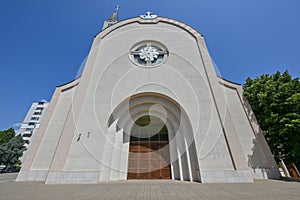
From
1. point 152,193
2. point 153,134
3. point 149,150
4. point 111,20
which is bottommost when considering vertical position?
point 152,193

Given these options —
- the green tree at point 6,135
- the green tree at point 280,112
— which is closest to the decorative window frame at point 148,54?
the green tree at point 280,112

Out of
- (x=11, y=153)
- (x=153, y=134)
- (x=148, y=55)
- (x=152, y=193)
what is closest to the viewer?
(x=152, y=193)

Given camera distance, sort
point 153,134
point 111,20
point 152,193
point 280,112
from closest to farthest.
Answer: point 152,193 → point 280,112 → point 153,134 → point 111,20

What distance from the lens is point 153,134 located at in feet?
43.1

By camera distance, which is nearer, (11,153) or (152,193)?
(152,193)

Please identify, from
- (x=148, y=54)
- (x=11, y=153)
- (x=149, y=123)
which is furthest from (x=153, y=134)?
(x=11, y=153)

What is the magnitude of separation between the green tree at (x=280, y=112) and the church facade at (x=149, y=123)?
763mm

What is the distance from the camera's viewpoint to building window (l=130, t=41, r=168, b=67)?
13.9 m

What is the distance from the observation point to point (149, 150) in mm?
12570

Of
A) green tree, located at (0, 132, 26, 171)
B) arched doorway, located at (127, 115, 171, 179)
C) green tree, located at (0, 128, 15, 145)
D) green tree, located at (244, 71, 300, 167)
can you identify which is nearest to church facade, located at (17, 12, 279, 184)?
arched doorway, located at (127, 115, 171, 179)

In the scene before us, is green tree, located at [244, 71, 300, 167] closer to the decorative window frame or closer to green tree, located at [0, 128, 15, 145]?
the decorative window frame

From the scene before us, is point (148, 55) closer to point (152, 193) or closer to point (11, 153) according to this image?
point (152, 193)

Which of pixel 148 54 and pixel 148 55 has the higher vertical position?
pixel 148 54

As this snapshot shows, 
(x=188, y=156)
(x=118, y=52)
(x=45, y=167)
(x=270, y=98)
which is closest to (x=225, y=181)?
(x=188, y=156)
